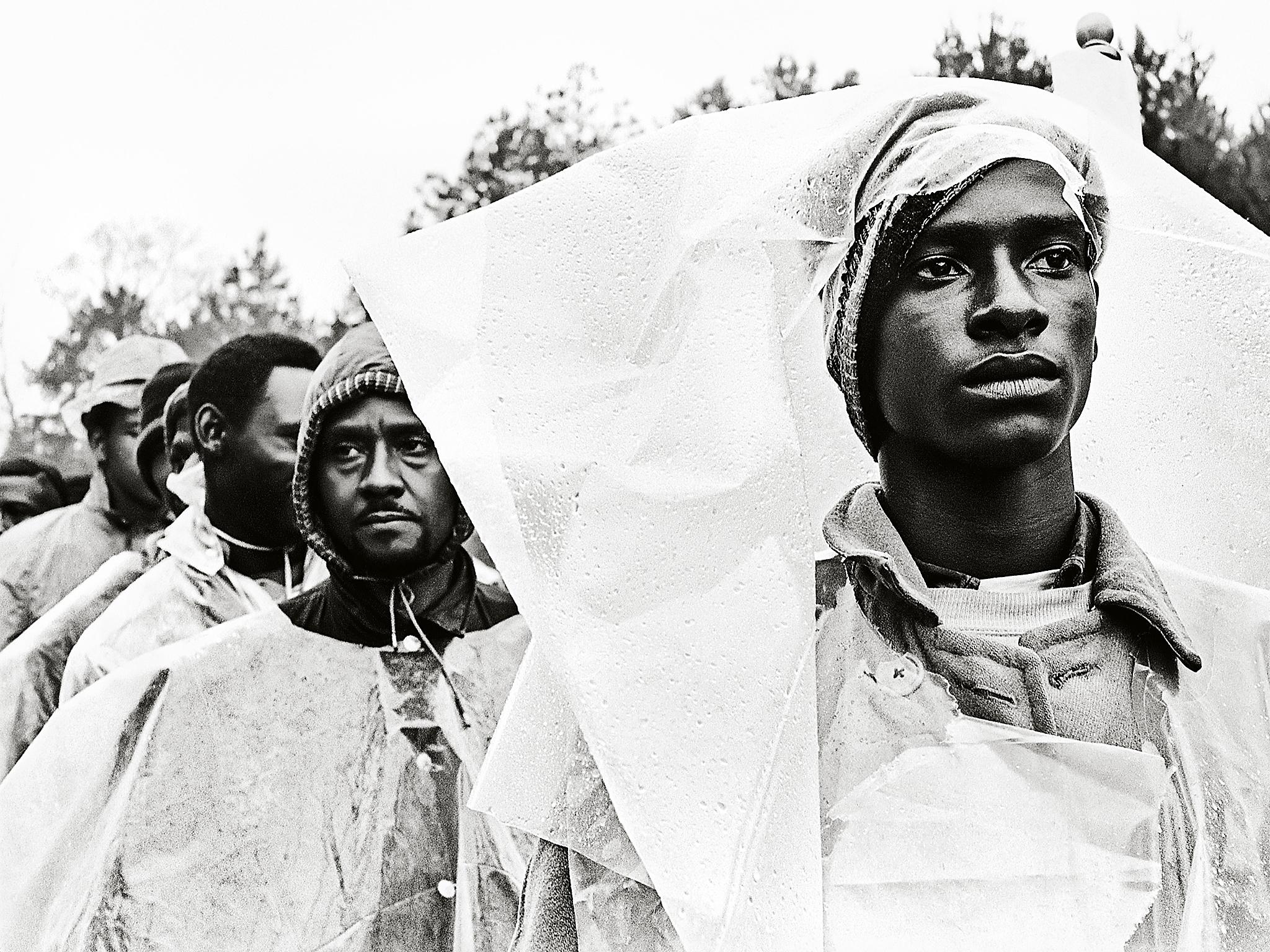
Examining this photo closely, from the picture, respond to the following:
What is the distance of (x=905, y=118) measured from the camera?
2.18 meters

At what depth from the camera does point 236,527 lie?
459 cm

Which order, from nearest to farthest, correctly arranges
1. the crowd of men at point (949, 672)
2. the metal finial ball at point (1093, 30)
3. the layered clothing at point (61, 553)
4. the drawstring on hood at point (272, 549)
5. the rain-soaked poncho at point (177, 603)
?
the crowd of men at point (949, 672) → the metal finial ball at point (1093, 30) → the rain-soaked poncho at point (177, 603) → the drawstring on hood at point (272, 549) → the layered clothing at point (61, 553)

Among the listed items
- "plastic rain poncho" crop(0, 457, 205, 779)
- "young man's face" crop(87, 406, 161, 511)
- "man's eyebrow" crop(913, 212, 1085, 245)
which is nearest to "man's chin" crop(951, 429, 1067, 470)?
"man's eyebrow" crop(913, 212, 1085, 245)

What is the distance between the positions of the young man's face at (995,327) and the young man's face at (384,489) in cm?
153

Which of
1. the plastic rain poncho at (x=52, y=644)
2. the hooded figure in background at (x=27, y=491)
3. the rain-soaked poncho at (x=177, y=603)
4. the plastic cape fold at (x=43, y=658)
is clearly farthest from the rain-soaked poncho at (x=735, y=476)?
the hooded figure in background at (x=27, y=491)

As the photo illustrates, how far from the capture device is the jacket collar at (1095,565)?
2018 mm

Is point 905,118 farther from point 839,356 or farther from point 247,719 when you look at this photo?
point 247,719

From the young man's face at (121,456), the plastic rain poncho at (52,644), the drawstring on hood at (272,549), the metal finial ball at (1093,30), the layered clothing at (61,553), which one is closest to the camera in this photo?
the metal finial ball at (1093,30)

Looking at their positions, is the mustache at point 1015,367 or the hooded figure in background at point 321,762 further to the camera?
the hooded figure in background at point 321,762

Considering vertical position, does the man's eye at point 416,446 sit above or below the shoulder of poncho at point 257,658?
above

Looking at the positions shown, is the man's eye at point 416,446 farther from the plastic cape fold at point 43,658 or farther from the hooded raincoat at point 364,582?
→ the plastic cape fold at point 43,658

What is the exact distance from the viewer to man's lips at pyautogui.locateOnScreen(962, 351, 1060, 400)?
2.01 meters

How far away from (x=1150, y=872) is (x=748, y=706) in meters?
0.46

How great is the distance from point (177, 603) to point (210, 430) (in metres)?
0.44
